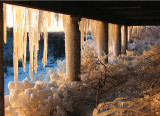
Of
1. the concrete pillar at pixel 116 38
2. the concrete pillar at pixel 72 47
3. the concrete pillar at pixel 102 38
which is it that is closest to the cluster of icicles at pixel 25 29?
the concrete pillar at pixel 72 47

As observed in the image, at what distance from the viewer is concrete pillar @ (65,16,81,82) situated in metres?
4.96

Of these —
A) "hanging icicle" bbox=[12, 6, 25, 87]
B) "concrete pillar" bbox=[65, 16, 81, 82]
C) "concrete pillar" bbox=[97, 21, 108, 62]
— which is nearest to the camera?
"hanging icicle" bbox=[12, 6, 25, 87]

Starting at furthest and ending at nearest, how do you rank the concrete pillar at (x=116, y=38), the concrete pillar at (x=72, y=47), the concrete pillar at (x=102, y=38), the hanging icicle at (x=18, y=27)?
the concrete pillar at (x=116, y=38), the concrete pillar at (x=102, y=38), the concrete pillar at (x=72, y=47), the hanging icicle at (x=18, y=27)

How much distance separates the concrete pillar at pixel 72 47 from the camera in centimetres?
496

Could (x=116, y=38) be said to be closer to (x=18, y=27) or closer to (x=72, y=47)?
(x=72, y=47)

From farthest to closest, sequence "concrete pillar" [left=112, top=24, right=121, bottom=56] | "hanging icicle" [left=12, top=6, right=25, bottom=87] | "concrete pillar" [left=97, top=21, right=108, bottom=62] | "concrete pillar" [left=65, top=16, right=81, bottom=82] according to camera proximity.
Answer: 1. "concrete pillar" [left=112, top=24, right=121, bottom=56]
2. "concrete pillar" [left=97, top=21, right=108, bottom=62]
3. "concrete pillar" [left=65, top=16, right=81, bottom=82]
4. "hanging icicle" [left=12, top=6, right=25, bottom=87]

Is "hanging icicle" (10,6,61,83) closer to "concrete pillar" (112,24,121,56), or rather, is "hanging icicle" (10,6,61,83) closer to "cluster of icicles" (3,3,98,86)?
"cluster of icicles" (3,3,98,86)

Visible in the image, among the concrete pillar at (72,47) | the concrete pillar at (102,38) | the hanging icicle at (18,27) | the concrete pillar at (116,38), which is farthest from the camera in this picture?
the concrete pillar at (116,38)

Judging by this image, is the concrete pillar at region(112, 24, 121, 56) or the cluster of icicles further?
the concrete pillar at region(112, 24, 121, 56)

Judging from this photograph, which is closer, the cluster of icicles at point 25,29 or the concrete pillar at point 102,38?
the cluster of icicles at point 25,29

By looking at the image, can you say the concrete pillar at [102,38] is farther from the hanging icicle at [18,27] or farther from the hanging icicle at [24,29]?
the hanging icicle at [18,27]

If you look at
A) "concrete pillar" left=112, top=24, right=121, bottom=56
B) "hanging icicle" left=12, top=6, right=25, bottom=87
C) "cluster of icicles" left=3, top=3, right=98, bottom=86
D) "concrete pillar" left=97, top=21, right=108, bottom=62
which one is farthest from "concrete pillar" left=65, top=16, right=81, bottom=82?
"concrete pillar" left=112, top=24, right=121, bottom=56

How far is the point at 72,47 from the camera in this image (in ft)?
16.4

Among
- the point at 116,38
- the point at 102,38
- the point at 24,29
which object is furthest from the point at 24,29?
the point at 116,38
